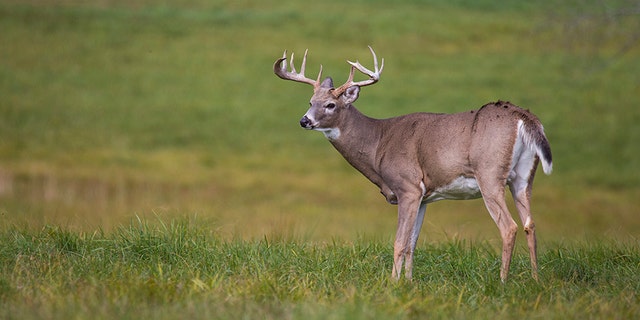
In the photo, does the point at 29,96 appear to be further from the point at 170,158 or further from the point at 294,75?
the point at 294,75

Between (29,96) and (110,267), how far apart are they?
21118 mm

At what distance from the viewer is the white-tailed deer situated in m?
8.17

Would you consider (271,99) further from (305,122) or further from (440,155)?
(440,155)

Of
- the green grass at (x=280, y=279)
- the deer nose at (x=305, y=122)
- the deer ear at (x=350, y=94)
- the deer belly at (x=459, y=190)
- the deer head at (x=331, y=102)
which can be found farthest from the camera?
the deer ear at (x=350, y=94)

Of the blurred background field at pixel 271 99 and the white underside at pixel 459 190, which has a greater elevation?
the white underside at pixel 459 190

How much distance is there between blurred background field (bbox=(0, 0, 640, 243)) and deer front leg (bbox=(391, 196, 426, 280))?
4.92m

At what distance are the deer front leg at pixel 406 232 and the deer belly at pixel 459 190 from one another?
180 mm

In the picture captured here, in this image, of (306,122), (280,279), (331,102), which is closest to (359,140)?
(331,102)

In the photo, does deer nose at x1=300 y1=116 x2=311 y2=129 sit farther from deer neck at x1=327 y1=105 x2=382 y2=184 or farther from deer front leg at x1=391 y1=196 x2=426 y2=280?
deer front leg at x1=391 y1=196 x2=426 y2=280

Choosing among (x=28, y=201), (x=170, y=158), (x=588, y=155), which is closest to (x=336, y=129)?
(x=28, y=201)

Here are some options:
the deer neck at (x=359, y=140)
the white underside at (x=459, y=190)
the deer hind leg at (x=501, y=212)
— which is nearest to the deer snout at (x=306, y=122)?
the deer neck at (x=359, y=140)

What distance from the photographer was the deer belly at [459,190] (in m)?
8.40

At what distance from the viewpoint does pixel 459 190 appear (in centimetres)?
849

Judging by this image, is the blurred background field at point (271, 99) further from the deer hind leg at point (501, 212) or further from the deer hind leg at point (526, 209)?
the deer hind leg at point (501, 212)
